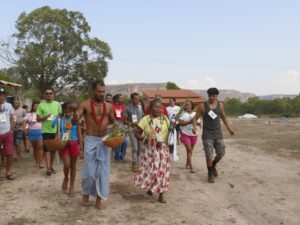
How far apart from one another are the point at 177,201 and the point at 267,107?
5347 cm

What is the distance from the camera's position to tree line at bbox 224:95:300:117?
5244cm

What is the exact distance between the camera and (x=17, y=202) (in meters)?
6.39

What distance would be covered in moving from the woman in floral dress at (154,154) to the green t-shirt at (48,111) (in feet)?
8.86

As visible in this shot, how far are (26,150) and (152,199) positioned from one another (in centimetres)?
792

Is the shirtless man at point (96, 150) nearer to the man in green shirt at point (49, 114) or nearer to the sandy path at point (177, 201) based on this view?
the sandy path at point (177, 201)

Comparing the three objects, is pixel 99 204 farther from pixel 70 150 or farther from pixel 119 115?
pixel 119 115

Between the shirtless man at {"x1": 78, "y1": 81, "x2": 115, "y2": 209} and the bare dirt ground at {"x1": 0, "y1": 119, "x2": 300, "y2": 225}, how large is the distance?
0.32 m

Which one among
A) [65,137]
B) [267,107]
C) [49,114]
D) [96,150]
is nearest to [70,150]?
[65,137]

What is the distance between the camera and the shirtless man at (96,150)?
5996 mm

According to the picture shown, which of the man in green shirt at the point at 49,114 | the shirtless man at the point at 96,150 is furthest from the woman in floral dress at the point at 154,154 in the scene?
the man in green shirt at the point at 49,114

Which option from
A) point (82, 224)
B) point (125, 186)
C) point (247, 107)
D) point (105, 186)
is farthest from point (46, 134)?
point (247, 107)

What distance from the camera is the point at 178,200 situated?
6.59m

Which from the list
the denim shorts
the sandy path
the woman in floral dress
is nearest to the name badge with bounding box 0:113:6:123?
A: the sandy path

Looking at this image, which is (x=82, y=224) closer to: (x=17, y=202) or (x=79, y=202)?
(x=79, y=202)
